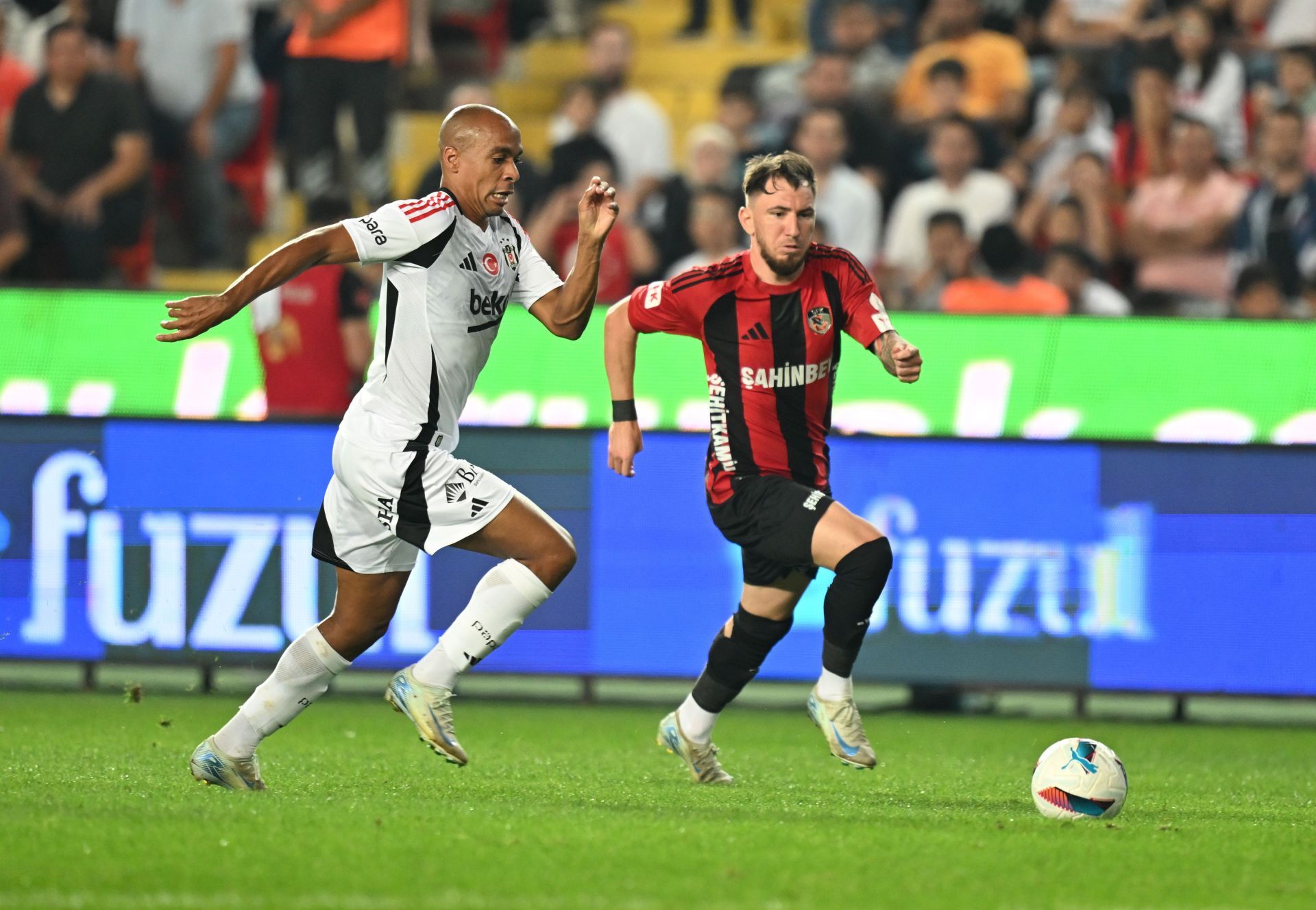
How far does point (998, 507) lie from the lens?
30.8ft

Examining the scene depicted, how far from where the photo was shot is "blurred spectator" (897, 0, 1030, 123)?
1432 cm

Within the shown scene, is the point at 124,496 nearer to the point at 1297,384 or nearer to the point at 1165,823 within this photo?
the point at 1165,823

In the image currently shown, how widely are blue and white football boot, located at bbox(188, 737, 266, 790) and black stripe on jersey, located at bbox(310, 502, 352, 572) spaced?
71 centimetres

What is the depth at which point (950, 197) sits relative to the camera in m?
13.1

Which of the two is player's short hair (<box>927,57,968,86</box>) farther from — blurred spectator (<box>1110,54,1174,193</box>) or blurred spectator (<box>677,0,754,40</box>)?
blurred spectator (<box>677,0,754,40</box>)

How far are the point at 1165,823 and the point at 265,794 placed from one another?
2.88 metres

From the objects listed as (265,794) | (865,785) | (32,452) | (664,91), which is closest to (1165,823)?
(865,785)

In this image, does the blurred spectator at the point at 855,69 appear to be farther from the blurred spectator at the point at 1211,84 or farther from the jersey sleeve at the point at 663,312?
the jersey sleeve at the point at 663,312

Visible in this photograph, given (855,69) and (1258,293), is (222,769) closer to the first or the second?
(1258,293)

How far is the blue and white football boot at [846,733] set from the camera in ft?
20.8

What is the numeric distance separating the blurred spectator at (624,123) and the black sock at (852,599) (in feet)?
25.8

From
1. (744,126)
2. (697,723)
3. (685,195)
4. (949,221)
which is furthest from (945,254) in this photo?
(697,723)

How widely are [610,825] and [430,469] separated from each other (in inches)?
50.2

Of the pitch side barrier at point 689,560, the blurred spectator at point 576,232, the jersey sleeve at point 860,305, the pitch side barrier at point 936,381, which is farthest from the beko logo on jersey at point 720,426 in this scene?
the blurred spectator at point 576,232
